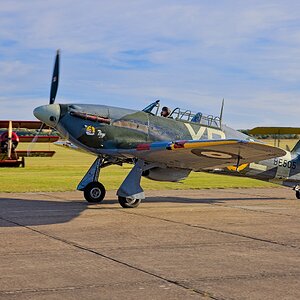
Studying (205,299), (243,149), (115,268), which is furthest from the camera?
(243,149)

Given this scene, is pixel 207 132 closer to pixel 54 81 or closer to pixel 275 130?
pixel 54 81

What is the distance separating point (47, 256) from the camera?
7.52 metres

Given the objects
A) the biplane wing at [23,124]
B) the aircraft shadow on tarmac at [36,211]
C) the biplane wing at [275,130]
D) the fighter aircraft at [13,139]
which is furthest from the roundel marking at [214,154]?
the biplane wing at [23,124]

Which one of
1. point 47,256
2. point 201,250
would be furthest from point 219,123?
point 47,256

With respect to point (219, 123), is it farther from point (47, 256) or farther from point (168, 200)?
point (47, 256)

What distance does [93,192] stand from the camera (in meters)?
15.3

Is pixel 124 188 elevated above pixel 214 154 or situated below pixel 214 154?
below

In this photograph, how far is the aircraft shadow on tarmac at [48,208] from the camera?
11.6 m

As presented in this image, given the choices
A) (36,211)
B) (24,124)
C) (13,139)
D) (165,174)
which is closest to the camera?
(36,211)

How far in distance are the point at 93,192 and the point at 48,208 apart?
64.2 inches

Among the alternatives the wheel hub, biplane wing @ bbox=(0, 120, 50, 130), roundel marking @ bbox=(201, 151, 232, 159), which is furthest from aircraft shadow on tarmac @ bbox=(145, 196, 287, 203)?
biplane wing @ bbox=(0, 120, 50, 130)

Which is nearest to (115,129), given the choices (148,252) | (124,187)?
(124,187)

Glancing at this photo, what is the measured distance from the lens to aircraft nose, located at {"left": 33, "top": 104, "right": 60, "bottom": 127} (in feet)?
45.8

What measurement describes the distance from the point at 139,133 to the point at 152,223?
3.80 metres
